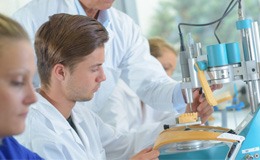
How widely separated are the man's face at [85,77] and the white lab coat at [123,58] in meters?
0.39

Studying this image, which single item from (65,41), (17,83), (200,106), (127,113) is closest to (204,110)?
(200,106)

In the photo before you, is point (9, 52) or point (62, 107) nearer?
point (9, 52)

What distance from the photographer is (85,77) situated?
1388mm

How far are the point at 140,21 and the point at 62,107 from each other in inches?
64.6

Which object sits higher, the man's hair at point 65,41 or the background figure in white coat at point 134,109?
the man's hair at point 65,41

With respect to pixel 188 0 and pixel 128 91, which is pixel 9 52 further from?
pixel 188 0

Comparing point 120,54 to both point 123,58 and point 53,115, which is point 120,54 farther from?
point 53,115

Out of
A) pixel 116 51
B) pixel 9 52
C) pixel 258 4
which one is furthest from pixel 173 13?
pixel 9 52

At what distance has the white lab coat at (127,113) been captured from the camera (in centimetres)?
207

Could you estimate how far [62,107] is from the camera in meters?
1.42

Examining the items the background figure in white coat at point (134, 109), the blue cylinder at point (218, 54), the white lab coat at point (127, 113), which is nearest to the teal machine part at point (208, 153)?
the blue cylinder at point (218, 54)

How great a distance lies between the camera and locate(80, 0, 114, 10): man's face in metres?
1.65

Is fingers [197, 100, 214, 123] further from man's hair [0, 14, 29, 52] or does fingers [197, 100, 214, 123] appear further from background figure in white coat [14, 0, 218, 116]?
man's hair [0, 14, 29, 52]

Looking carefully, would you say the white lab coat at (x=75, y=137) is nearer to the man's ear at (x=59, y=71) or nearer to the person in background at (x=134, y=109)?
the man's ear at (x=59, y=71)
